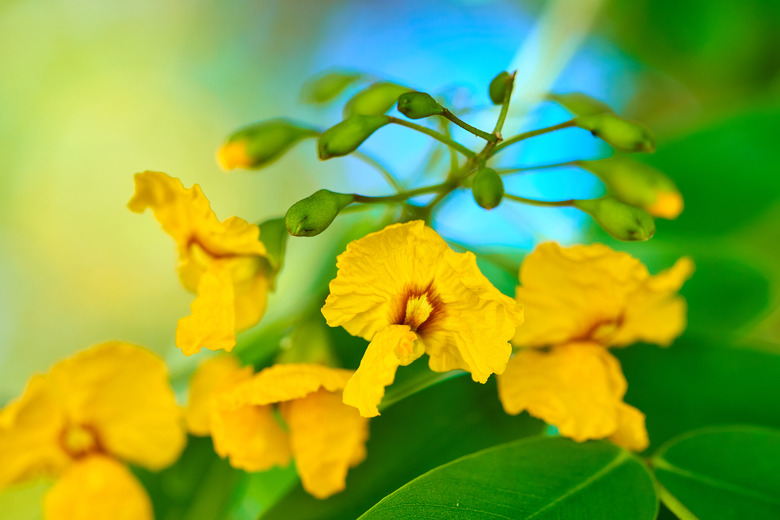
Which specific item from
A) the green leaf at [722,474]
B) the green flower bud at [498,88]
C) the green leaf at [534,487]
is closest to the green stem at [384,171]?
the green flower bud at [498,88]

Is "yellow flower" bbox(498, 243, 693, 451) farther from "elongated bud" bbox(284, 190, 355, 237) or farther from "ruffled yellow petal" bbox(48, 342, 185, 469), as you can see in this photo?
"ruffled yellow petal" bbox(48, 342, 185, 469)

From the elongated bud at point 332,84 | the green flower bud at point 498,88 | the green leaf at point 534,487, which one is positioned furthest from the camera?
the elongated bud at point 332,84

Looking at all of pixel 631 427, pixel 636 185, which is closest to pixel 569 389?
pixel 631 427

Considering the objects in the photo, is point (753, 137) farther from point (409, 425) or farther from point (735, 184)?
point (409, 425)

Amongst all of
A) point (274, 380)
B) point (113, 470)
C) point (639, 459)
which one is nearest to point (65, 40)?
point (113, 470)

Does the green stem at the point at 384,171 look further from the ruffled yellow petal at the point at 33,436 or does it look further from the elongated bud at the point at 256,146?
the ruffled yellow petal at the point at 33,436

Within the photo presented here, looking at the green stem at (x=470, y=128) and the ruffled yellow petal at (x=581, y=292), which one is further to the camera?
the ruffled yellow petal at (x=581, y=292)
